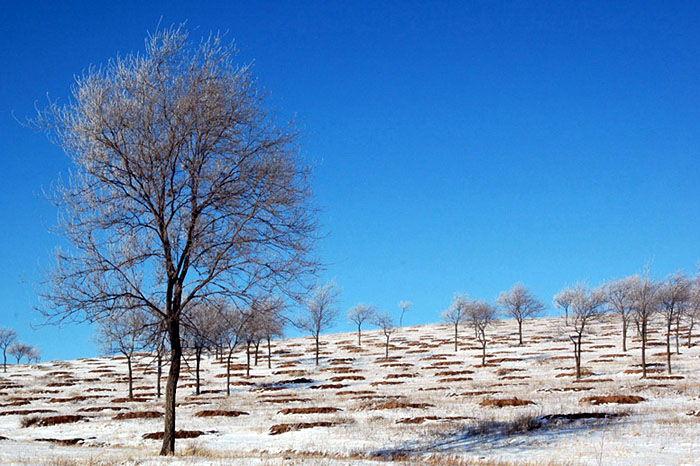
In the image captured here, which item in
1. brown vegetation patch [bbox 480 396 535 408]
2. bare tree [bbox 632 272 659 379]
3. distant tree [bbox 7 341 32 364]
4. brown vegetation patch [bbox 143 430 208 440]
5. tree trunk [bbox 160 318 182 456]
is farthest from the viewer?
distant tree [bbox 7 341 32 364]

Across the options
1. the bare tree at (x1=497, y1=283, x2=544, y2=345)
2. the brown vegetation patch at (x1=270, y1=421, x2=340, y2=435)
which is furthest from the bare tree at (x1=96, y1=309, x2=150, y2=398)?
the bare tree at (x1=497, y1=283, x2=544, y2=345)

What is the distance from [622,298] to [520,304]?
19615 mm

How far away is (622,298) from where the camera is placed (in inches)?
2105

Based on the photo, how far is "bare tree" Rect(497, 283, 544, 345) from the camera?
72.6 m

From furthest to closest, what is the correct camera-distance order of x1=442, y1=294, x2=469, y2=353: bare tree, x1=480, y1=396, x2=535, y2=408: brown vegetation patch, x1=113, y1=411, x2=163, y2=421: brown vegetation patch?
x1=442, y1=294, x2=469, y2=353: bare tree
x1=113, y1=411, x2=163, y2=421: brown vegetation patch
x1=480, y1=396, x2=535, y2=408: brown vegetation patch

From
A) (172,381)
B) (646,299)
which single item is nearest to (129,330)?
(172,381)

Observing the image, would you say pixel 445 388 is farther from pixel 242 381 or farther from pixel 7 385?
pixel 7 385

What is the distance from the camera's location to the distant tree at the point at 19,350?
273 ft

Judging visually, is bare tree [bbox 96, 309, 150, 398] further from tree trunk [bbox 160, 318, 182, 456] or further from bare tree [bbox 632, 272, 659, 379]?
bare tree [bbox 632, 272, 659, 379]

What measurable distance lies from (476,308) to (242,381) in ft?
99.2

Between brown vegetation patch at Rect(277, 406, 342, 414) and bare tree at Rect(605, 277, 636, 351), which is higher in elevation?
bare tree at Rect(605, 277, 636, 351)

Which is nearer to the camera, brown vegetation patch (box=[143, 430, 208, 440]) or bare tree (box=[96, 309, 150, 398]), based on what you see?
bare tree (box=[96, 309, 150, 398])

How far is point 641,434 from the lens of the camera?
15867 millimetres

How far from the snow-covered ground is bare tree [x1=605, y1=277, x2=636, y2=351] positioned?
136 inches
